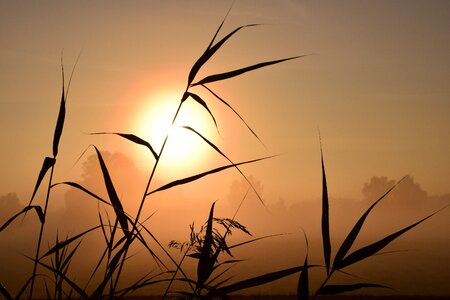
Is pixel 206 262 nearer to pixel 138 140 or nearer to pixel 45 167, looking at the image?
pixel 138 140

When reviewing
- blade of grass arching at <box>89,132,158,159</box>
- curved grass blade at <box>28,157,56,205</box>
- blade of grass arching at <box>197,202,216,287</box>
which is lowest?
blade of grass arching at <box>197,202,216,287</box>

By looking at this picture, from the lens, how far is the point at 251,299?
2633 cm

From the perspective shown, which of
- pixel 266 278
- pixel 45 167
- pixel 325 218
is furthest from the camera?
pixel 45 167

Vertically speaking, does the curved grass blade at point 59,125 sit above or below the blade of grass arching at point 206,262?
above

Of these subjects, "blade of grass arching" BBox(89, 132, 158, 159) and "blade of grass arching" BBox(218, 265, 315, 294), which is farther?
"blade of grass arching" BBox(89, 132, 158, 159)

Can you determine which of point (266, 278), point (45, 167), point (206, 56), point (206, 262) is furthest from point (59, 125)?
point (266, 278)

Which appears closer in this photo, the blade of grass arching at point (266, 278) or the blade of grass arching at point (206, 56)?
the blade of grass arching at point (266, 278)

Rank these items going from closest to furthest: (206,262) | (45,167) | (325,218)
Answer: (325,218) → (45,167) → (206,262)

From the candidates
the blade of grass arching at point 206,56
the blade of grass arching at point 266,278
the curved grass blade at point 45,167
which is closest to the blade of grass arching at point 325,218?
the blade of grass arching at point 266,278

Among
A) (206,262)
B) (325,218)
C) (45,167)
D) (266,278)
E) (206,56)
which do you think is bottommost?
(266,278)

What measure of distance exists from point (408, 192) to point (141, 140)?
159m

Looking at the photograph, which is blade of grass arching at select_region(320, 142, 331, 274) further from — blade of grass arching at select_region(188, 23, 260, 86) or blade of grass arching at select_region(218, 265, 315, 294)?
blade of grass arching at select_region(188, 23, 260, 86)

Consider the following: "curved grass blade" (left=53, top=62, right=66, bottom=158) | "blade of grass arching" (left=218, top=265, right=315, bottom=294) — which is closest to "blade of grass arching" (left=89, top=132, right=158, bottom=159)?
"curved grass blade" (left=53, top=62, right=66, bottom=158)

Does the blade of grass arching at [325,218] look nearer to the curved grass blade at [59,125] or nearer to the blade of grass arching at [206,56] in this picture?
the blade of grass arching at [206,56]
